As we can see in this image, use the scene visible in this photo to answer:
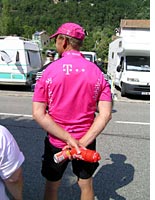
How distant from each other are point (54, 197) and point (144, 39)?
42.2ft

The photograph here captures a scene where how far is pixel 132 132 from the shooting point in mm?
7664

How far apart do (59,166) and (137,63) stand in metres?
12.3

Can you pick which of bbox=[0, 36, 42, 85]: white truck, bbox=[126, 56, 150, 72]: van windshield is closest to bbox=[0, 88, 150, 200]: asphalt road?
bbox=[126, 56, 150, 72]: van windshield

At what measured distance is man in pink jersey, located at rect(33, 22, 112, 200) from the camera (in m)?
2.55

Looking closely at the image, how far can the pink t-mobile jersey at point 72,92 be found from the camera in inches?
100

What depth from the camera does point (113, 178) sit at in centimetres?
463

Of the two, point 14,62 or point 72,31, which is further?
point 14,62

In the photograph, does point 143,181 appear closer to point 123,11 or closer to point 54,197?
point 54,197

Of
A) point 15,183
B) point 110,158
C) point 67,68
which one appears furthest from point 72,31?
point 110,158

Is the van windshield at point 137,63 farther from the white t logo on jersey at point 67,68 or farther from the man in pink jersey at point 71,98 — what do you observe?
the white t logo on jersey at point 67,68


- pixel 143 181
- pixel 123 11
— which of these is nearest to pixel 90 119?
pixel 143 181

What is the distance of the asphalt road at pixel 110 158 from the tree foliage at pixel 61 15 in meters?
61.0

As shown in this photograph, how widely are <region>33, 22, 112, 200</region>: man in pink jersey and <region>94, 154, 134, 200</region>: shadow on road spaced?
4.98 feet

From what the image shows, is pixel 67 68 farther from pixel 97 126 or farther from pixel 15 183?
pixel 15 183
